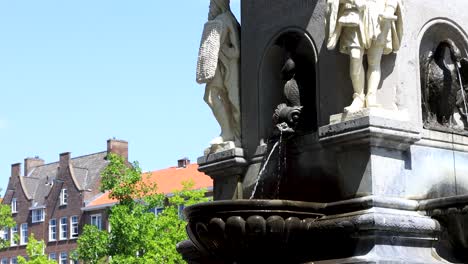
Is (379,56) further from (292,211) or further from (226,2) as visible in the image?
(226,2)

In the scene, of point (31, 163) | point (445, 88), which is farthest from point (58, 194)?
point (445, 88)

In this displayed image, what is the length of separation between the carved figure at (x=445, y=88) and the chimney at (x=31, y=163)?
8311 cm

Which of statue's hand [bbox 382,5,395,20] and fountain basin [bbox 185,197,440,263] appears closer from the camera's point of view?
fountain basin [bbox 185,197,440,263]

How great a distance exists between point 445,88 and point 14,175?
267 ft

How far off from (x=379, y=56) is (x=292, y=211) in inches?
75.4

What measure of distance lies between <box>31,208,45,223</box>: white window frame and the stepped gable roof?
1.72 ft

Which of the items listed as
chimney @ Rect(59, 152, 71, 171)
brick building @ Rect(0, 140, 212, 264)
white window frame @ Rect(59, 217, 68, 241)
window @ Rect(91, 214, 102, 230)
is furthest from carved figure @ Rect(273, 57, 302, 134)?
chimney @ Rect(59, 152, 71, 171)

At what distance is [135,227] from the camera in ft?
142

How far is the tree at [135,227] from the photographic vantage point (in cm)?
4216

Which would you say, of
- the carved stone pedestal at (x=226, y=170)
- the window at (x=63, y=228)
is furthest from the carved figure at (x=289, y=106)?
the window at (x=63, y=228)

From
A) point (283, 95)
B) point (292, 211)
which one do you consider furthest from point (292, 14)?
point (292, 211)

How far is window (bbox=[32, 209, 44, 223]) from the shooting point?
8171cm

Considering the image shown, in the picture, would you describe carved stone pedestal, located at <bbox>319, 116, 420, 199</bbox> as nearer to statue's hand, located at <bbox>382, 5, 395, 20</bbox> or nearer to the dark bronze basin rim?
the dark bronze basin rim

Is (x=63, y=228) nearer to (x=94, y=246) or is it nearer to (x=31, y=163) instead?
(x=31, y=163)
